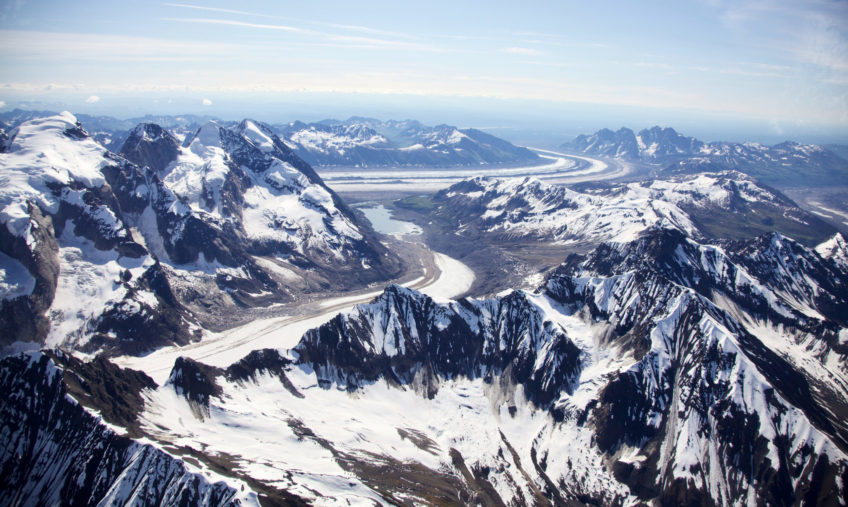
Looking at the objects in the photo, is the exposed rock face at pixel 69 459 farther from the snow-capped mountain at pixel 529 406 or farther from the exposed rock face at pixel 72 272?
the exposed rock face at pixel 72 272

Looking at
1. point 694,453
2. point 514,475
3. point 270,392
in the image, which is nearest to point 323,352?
point 270,392

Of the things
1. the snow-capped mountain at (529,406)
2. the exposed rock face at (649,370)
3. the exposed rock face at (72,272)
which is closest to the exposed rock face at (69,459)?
the snow-capped mountain at (529,406)

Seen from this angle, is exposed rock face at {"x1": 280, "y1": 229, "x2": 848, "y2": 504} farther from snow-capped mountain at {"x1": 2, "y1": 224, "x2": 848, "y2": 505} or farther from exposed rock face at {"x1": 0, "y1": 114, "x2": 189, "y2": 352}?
exposed rock face at {"x1": 0, "y1": 114, "x2": 189, "y2": 352}

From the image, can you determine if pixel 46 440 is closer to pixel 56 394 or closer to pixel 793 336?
pixel 56 394

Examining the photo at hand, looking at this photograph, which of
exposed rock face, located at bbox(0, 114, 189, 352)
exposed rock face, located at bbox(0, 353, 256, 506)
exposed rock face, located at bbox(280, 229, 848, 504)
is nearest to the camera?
exposed rock face, located at bbox(0, 353, 256, 506)

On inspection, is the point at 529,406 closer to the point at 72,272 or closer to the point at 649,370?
the point at 649,370

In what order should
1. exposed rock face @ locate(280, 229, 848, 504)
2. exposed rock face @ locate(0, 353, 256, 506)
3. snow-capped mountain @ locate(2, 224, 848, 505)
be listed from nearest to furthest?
exposed rock face @ locate(0, 353, 256, 506) → snow-capped mountain @ locate(2, 224, 848, 505) → exposed rock face @ locate(280, 229, 848, 504)

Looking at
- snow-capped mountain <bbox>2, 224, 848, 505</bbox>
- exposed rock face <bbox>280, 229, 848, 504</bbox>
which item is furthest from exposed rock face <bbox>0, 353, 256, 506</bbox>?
exposed rock face <bbox>280, 229, 848, 504</bbox>

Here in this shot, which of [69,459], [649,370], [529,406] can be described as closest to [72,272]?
[69,459]
